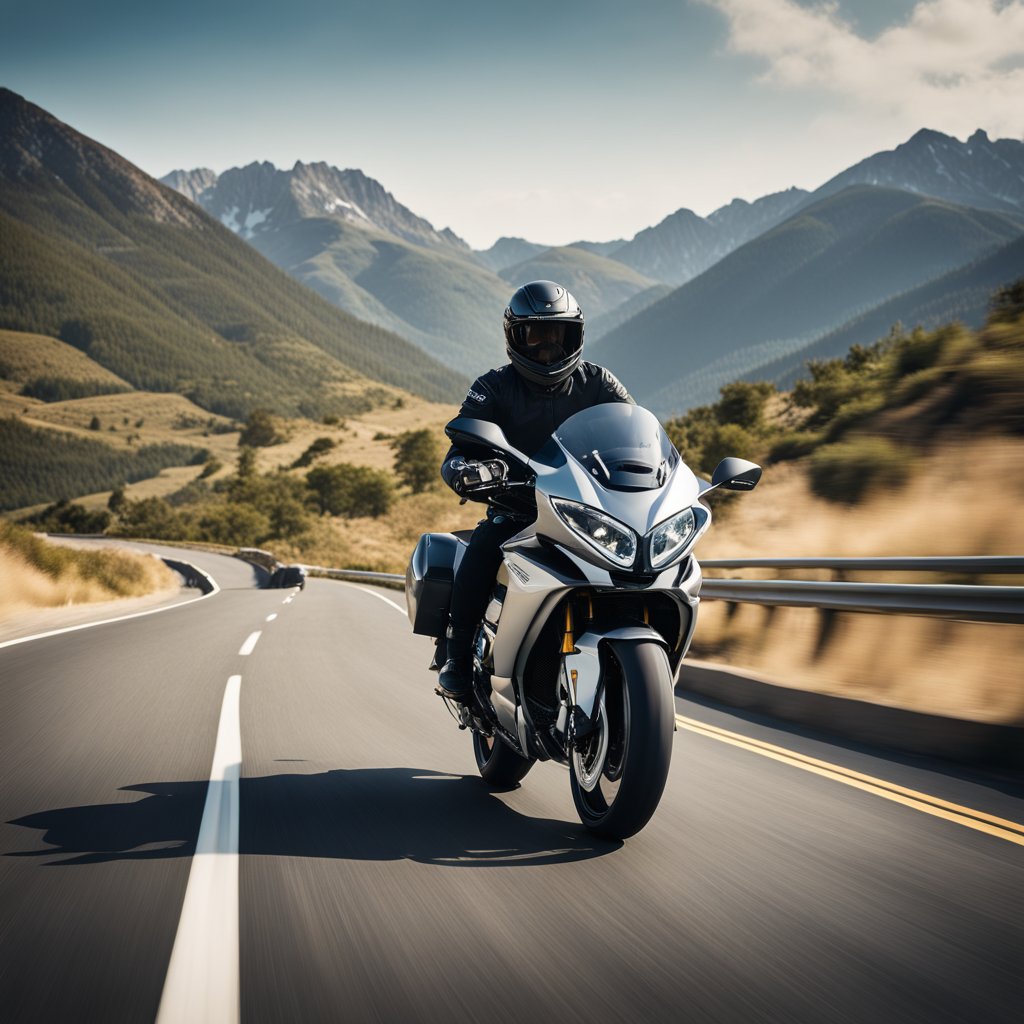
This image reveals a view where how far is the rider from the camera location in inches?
185

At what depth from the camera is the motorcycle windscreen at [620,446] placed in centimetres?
391

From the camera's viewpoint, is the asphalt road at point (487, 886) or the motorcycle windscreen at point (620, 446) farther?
the motorcycle windscreen at point (620, 446)

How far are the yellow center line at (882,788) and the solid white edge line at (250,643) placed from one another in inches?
268

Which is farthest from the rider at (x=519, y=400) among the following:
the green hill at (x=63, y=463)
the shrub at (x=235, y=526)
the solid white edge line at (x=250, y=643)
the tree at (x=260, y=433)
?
the green hill at (x=63, y=463)

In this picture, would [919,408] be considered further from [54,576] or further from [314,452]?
[314,452]

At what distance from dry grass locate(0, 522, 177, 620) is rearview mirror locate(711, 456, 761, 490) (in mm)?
15591

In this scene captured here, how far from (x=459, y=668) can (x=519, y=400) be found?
1398 millimetres

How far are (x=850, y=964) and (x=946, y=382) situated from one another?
1315cm

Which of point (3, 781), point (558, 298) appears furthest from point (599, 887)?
point (3, 781)

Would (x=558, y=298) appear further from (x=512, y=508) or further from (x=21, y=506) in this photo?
(x=21, y=506)

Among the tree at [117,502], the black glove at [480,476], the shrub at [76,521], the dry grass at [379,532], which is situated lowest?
the shrub at [76,521]

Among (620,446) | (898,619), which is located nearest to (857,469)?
(898,619)

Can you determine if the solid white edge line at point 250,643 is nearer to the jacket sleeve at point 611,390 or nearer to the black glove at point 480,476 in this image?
the jacket sleeve at point 611,390

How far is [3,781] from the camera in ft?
16.6
